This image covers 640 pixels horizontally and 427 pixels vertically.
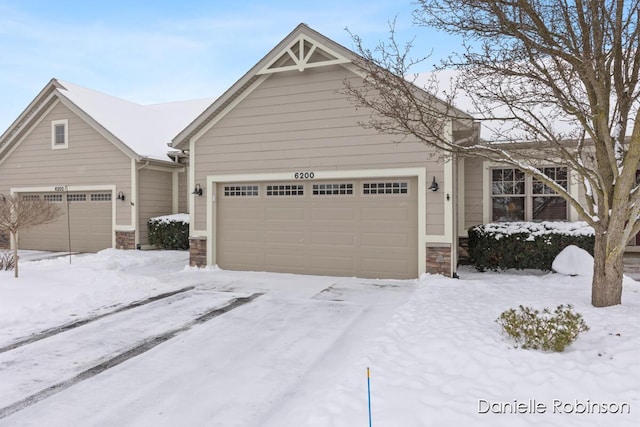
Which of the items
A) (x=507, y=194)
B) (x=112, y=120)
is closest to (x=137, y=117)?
(x=112, y=120)

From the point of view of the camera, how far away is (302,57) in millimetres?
9695

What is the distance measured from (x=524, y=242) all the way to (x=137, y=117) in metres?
16.0

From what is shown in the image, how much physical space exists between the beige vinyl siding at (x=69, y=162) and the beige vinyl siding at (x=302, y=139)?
5290mm

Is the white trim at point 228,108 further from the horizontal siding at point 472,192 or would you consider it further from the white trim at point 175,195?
the horizontal siding at point 472,192

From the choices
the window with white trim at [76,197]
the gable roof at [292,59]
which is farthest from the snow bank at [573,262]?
the window with white trim at [76,197]

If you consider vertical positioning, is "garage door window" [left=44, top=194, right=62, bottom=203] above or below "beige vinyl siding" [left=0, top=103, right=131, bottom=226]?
below

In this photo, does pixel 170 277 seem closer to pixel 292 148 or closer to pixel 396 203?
pixel 292 148

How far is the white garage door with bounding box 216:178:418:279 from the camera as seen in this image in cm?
921

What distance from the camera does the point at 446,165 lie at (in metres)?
8.70

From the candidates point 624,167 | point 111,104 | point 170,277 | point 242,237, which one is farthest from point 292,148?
point 111,104

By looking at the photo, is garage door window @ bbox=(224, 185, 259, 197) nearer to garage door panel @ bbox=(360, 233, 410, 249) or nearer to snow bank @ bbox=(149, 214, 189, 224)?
garage door panel @ bbox=(360, 233, 410, 249)

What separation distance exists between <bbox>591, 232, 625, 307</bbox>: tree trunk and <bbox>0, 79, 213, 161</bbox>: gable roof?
44.1 feet

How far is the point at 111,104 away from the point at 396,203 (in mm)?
14208

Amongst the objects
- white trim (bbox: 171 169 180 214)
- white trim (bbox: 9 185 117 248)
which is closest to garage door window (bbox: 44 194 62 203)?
white trim (bbox: 9 185 117 248)
